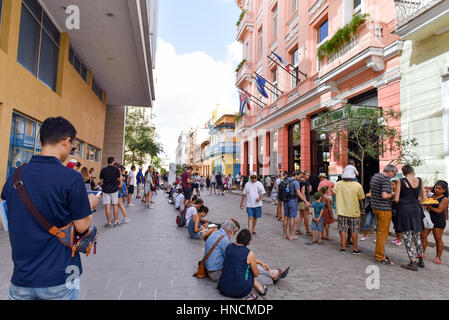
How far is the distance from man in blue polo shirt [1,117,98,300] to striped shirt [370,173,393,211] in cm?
566

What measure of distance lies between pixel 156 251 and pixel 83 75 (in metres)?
13.5

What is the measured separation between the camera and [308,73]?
16781 millimetres

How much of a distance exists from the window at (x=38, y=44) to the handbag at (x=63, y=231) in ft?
30.1

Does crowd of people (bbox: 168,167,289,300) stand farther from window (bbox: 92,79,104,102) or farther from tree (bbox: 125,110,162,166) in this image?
tree (bbox: 125,110,162,166)

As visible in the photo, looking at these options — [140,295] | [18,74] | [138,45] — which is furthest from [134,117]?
[140,295]

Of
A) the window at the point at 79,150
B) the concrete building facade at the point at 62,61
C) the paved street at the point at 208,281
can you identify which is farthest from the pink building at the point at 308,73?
the window at the point at 79,150

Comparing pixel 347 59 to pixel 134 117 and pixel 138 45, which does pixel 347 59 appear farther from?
pixel 134 117

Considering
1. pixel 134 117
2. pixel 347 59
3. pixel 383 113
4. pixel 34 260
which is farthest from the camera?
pixel 134 117

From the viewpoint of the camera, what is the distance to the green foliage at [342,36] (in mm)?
11805

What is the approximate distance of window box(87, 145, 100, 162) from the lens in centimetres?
1787

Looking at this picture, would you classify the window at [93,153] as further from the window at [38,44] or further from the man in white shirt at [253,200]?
the man in white shirt at [253,200]
